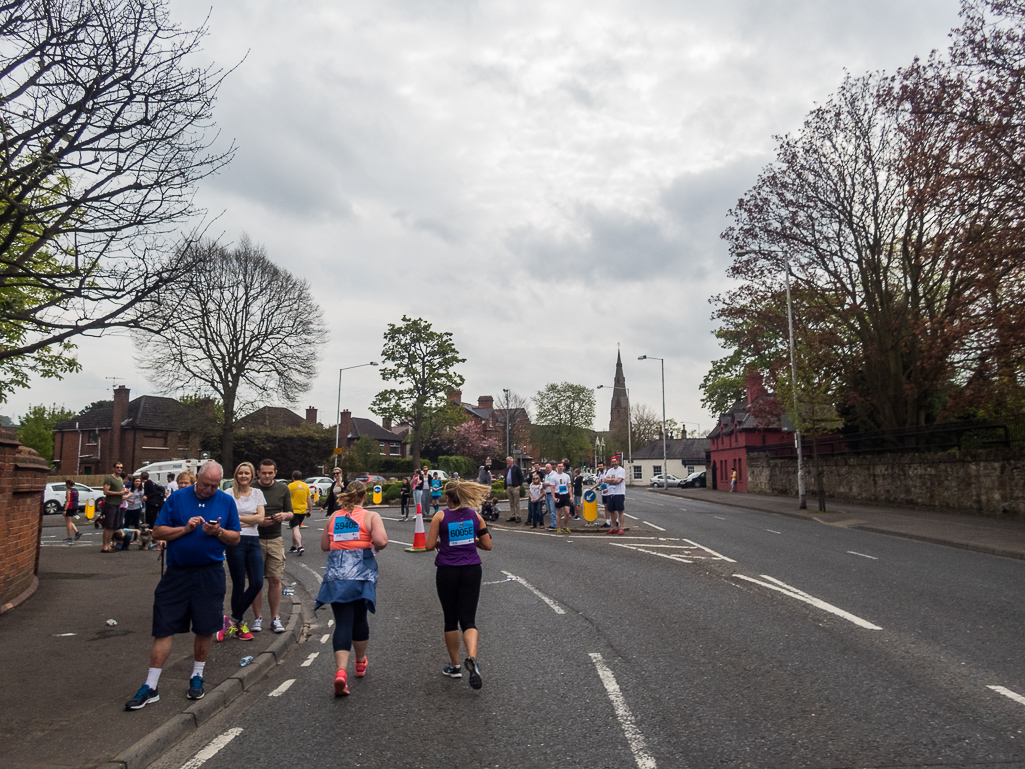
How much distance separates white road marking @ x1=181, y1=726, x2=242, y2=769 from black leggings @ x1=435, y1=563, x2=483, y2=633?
1884 millimetres

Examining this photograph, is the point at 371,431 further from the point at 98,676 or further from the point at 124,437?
the point at 98,676

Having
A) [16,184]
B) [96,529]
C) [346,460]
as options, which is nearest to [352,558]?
[16,184]

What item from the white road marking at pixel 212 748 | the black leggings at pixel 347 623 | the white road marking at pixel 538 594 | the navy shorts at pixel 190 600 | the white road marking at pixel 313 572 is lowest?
the white road marking at pixel 313 572

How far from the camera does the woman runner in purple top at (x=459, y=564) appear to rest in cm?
651

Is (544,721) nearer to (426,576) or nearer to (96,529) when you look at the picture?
(426,576)

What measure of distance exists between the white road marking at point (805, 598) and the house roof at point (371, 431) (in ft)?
229

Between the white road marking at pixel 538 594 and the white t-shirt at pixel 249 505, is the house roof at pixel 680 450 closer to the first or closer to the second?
the white road marking at pixel 538 594

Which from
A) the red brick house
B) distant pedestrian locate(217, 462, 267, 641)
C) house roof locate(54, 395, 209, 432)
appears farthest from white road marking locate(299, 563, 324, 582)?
house roof locate(54, 395, 209, 432)

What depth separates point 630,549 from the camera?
52.5 ft

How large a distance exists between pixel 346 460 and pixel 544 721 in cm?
5316

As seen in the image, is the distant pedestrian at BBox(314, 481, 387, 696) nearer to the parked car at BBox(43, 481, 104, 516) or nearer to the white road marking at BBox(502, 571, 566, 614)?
the white road marking at BBox(502, 571, 566, 614)

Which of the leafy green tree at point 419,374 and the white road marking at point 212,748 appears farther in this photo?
the leafy green tree at point 419,374

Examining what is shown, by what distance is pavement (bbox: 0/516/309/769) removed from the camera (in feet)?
16.1

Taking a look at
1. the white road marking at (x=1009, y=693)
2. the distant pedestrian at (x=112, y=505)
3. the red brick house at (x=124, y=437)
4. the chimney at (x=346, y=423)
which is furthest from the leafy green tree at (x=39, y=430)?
the white road marking at (x=1009, y=693)
